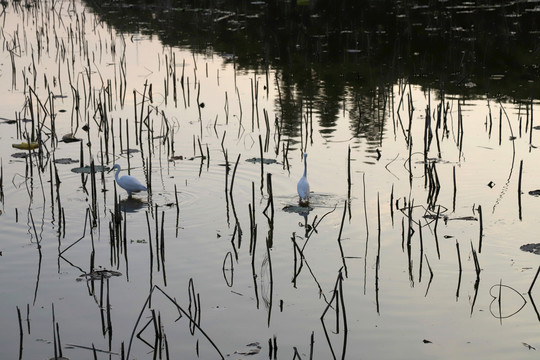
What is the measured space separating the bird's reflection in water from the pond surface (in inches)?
0.7

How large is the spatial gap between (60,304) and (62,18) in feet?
45.0

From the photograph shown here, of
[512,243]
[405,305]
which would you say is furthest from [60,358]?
[512,243]

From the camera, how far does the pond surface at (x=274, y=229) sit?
169 inches

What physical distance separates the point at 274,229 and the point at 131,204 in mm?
1349

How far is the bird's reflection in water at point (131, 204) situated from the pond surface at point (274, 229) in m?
0.02

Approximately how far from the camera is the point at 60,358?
400cm

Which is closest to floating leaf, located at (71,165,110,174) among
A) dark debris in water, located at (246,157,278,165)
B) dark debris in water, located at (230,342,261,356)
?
dark debris in water, located at (246,157,278,165)

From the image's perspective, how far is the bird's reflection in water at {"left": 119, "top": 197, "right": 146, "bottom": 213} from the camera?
642 cm

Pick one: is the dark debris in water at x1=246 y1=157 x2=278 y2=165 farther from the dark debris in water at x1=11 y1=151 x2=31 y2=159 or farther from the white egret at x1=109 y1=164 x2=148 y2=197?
the dark debris in water at x1=11 y1=151 x2=31 y2=159

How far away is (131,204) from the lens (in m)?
6.57

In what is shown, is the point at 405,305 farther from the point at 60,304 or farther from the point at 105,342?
the point at 60,304

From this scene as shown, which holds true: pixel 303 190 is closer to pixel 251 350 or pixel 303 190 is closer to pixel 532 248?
pixel 532 248

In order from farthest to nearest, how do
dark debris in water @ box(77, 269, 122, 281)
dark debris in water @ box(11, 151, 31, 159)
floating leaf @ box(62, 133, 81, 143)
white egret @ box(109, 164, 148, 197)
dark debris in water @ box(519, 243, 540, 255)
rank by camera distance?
floating leaf @ box(62, 133, 81, 143)
dark debris in water @ box(11, 151, 31, 159)
white egret @ box(109, 164, 148, 197)
dark debris in water @ box(519, 243, 540, 255)
dark debris in water @ box(77, 269, 122, 281)

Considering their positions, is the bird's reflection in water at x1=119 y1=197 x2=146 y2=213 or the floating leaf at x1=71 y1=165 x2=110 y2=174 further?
the floating leaf at x1=71 y1=165 x2=110 y2=174
